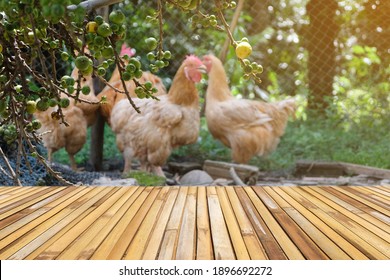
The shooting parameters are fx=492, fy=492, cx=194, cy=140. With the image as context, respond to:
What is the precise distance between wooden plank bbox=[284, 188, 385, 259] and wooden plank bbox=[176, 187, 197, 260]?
289 millimetres

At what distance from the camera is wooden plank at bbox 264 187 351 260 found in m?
0.81

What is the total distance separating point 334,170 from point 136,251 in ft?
5.70

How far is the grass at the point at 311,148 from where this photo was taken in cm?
238

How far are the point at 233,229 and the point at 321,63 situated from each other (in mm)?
1967

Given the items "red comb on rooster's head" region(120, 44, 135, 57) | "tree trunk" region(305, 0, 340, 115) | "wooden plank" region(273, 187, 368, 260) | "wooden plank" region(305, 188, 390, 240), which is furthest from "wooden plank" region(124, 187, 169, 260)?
"tree trunk" region(305, 0, 340, 115)

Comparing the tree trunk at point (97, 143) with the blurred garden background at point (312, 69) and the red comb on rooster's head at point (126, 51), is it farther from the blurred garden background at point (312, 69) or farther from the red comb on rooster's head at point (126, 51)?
the red comb on rooster's head at point (126, 51)

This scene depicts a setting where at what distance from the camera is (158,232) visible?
3.10 feet

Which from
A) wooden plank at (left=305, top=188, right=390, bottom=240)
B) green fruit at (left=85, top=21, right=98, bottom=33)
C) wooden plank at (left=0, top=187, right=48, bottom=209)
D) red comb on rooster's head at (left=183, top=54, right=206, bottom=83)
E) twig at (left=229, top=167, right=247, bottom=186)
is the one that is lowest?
twig at (left=229, top=167, right=247, bottom=186)

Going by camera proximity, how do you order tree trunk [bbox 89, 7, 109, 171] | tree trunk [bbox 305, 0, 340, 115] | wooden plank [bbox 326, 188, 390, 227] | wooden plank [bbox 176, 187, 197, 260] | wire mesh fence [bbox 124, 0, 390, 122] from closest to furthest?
wooden plank [bbox 176, 187, 197, 260]
wooden plank [bbox 326, 188, 390, 227]
tree trunk [bbox 89, 7, 109, 171]
wire mesh fence [bbox 124, 0, 390, 122]
tree trunk [bbox 305, 0, 340, 115]

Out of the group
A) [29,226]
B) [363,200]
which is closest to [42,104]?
[29,226]

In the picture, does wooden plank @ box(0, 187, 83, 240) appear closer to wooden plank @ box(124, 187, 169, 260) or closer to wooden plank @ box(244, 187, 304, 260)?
wooden plank @ box(124, 187, 169, 260)

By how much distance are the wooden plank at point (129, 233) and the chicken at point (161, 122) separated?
0.75 m

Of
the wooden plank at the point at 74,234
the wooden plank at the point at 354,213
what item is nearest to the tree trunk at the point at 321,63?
the wooden plank at the point at 354,213

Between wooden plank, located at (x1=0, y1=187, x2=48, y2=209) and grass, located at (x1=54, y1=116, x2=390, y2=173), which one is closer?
wooden plank, located at (x1=0, y1=187, x2=48, y2=209)
